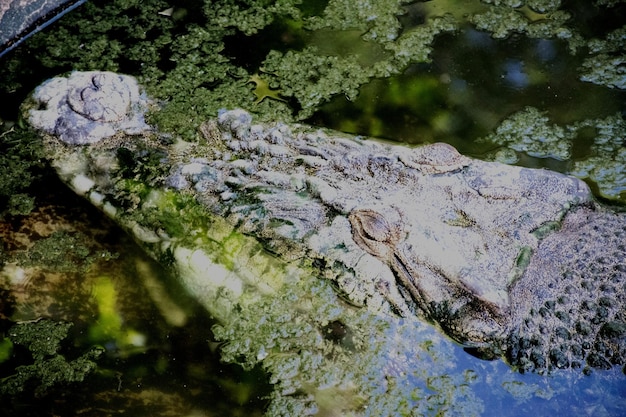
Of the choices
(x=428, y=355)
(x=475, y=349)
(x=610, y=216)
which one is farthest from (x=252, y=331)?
(x=610, y=216)

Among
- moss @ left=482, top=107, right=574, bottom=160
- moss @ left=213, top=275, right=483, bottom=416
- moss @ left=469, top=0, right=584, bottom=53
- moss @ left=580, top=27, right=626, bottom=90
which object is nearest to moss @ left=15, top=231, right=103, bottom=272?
moss @ left=213, top=275, right=483, bottom=416

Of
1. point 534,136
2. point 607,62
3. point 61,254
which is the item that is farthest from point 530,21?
point 61,254

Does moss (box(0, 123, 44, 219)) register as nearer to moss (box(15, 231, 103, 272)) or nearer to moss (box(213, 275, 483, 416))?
moss (box(15, 231, 103, 272))

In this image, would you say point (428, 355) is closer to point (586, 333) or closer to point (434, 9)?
point (586, 333)

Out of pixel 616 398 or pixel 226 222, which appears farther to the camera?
pixel 226 222

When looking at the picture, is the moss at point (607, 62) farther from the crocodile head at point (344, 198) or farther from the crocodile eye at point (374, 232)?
the crocodile eye at point (374, 232)

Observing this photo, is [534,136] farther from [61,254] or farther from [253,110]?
[61,254]
